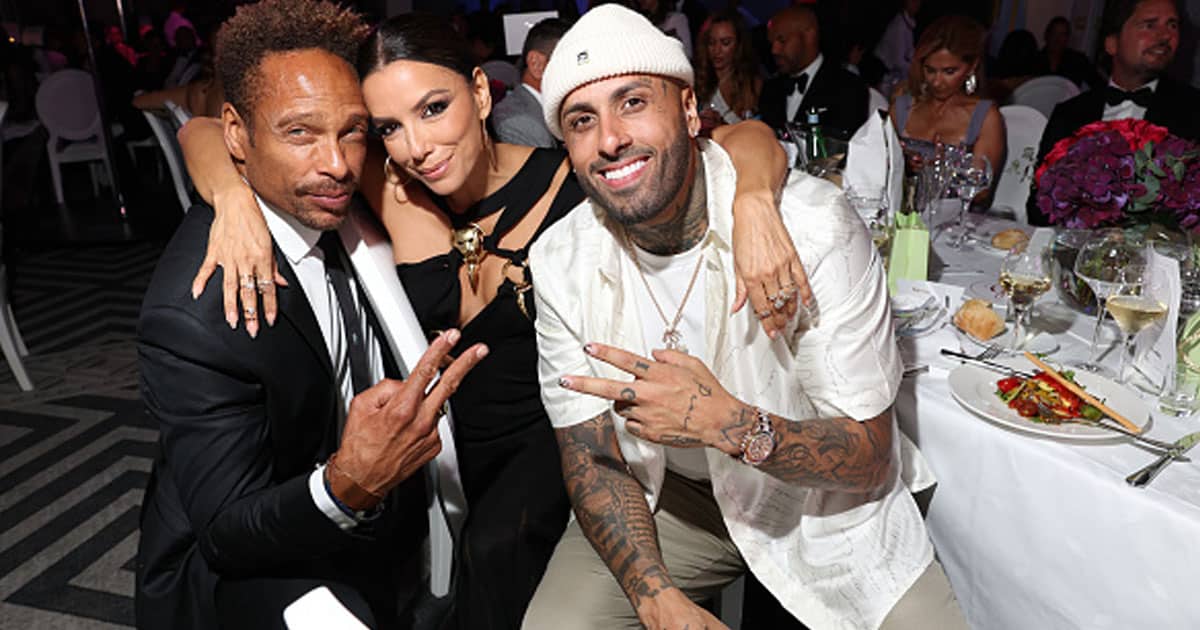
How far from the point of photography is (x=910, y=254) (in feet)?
6.48

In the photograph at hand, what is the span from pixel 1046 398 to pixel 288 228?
145cm

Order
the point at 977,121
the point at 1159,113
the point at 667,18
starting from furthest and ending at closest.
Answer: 1. the point at 667,18
2. the point at 977,121
3. the point at 1159,113

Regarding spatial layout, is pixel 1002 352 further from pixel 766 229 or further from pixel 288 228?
pixel 288 228

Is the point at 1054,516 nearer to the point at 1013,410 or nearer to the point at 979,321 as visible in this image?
the point at 1013,410

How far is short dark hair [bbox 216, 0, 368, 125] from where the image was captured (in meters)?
1.42

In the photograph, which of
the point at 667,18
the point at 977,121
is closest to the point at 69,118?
the point at 667,18

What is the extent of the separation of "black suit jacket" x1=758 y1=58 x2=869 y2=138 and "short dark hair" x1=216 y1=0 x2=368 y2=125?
137 inches

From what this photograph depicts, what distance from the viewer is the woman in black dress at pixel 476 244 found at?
1.69 meters

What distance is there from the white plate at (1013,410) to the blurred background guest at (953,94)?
6.12 feet

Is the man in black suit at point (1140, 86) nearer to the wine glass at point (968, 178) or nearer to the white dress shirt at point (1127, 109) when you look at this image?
the white dress shirt at point (1127, 109)

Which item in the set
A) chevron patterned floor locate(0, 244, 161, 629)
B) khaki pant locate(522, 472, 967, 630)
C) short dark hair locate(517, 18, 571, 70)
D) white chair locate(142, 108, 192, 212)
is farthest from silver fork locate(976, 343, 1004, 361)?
white chair locate(142, 108, 192, 212)

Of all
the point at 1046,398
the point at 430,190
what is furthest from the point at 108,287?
the point at 1046,398

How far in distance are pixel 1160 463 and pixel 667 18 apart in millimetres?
6788

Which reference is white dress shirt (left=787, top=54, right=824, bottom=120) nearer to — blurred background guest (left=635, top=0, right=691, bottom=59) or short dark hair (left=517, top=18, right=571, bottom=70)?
blurred background guest (left=635, top=0, right=691, bottom=59)
